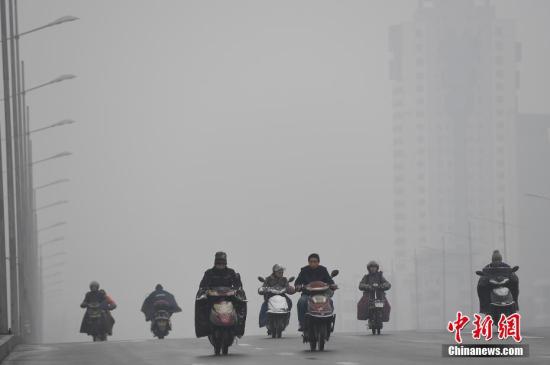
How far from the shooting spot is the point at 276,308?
39094 millimetres

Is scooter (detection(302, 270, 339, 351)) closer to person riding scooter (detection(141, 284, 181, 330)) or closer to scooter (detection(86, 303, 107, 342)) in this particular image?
person riding scooter (detection(141, 284, 181, 330))

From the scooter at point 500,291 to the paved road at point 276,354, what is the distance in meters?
0.80

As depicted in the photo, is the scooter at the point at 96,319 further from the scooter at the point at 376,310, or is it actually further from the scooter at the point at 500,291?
the scooter at the point at 500,291

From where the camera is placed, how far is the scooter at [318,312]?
1174 inches

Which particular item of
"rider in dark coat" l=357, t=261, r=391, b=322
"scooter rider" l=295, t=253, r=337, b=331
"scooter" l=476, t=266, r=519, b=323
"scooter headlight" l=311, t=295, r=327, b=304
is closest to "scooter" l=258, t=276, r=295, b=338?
"rider in dark coat" l=357, t=261, r=391, b=322

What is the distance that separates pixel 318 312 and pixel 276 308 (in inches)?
369

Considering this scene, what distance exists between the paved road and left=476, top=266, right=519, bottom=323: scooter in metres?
0.80

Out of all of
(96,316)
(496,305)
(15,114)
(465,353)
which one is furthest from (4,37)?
(465,353)

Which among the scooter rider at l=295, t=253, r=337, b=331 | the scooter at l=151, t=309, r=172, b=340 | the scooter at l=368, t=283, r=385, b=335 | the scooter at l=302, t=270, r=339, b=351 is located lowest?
the scooter at l=151, t=309, r=172, b=340

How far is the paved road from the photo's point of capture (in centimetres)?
2633

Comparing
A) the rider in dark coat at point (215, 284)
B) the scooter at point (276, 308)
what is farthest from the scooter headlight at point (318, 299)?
the scooter at point (276, 308)

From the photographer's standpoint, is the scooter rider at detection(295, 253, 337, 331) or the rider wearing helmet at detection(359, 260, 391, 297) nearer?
the scooter rider at detection(295, 253, 337, 331)

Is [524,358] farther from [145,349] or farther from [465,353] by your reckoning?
[145,349]

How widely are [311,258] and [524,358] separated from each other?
6433 mm
